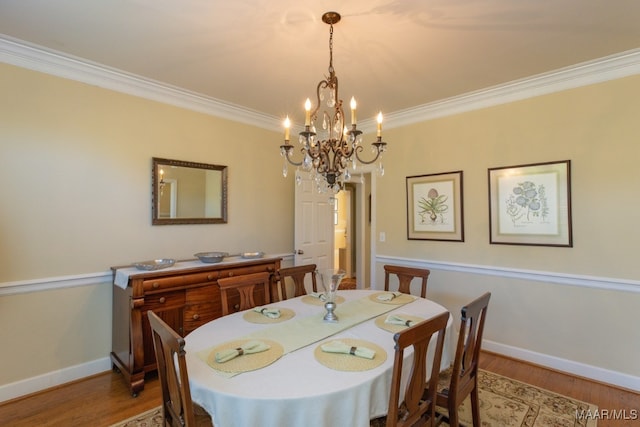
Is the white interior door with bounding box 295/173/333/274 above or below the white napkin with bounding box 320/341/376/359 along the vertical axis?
above

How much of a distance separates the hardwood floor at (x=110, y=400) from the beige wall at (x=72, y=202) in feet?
0.69

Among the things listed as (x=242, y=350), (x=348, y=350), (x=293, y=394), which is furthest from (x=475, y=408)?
(x=242, y=350)

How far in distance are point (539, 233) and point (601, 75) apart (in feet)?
4.60

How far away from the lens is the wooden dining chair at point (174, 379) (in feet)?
3.86

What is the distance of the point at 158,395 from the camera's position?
7.93 ft

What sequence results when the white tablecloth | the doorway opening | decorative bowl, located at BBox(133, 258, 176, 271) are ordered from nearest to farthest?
the white tablecloth < decorative bowl, located at BBox(133, 258, 176, 271) < the doorway opening

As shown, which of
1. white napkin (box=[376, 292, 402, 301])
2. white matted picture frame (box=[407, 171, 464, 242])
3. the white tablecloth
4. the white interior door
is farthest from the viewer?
the white interior door

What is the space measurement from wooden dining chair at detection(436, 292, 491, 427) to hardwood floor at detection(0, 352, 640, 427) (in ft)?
3.49

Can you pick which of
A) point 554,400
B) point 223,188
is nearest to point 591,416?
point 554,400

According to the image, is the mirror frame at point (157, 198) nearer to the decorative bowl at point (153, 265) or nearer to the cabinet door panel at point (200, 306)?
the decorative bowl at point (153, 265)

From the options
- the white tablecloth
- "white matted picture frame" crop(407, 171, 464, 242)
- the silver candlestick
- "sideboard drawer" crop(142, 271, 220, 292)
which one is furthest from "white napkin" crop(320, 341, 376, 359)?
"white matted picture frame" crop(407, 171, 464, 242)

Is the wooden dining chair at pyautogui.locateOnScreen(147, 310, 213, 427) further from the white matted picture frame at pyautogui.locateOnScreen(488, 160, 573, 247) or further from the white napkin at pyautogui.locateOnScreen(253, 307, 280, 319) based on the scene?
the white matted picture frame at pyautogui.locateOnScreen(488, 160, 573, 247)

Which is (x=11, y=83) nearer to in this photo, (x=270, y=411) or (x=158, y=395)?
(x=158, y=395)

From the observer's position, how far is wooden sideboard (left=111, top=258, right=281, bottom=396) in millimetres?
2447
